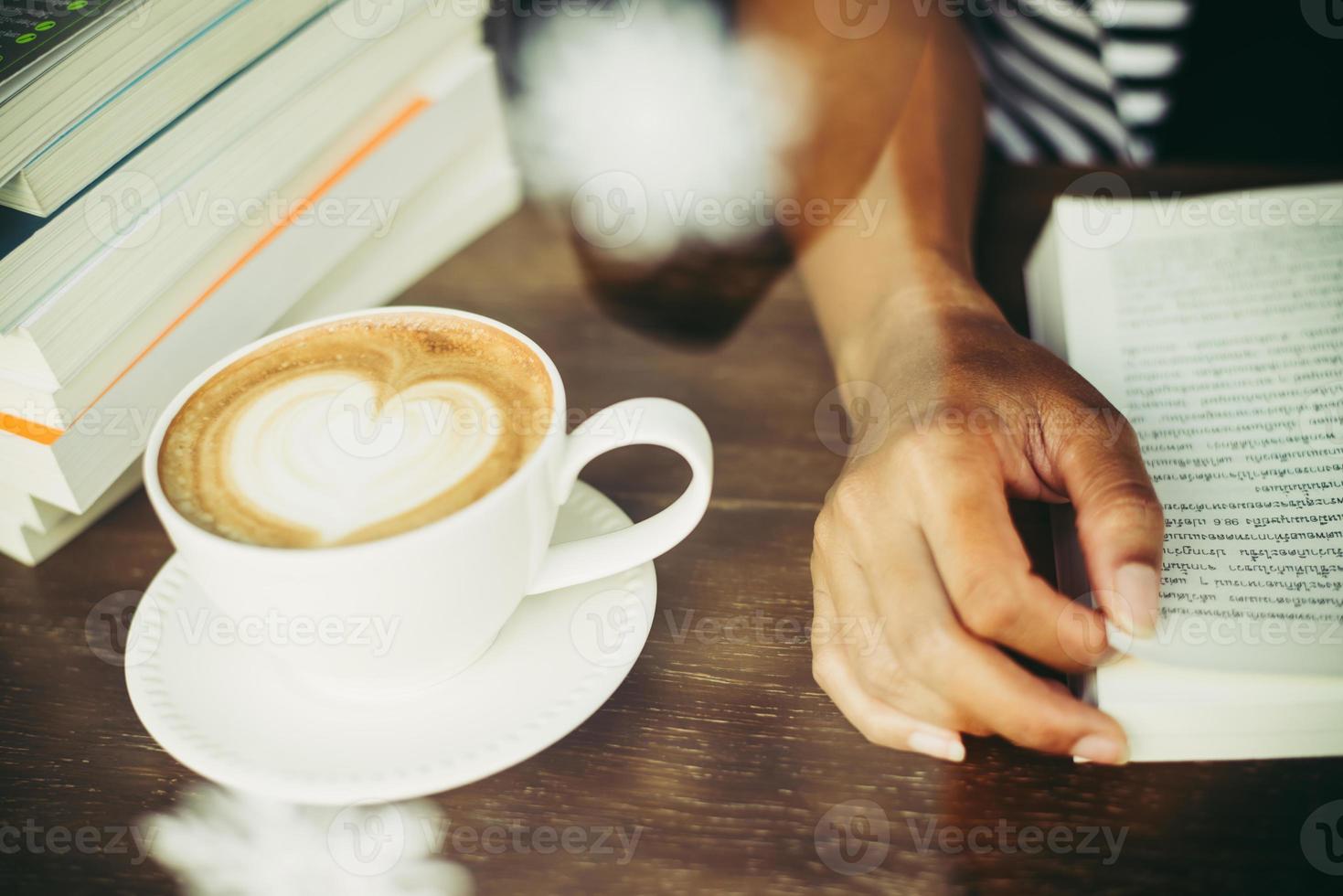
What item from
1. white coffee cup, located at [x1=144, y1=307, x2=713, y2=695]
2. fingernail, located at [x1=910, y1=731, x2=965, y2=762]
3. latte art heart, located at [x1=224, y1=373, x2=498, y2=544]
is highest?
latte art heart, located at [x1=224, y1=373, x2=498, y2=544]

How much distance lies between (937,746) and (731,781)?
0.33ft

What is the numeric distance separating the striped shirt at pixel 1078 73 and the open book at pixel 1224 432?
29cm

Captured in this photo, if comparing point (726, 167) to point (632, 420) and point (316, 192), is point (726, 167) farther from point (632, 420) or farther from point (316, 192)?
point (632, 420)

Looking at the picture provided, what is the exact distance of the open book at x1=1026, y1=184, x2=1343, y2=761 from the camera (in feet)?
1.44

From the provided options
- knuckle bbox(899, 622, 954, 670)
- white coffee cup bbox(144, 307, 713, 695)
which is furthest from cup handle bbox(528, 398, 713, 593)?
knuckle bbox(899, 622, 954, 670)

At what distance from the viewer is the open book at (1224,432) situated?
44 cm

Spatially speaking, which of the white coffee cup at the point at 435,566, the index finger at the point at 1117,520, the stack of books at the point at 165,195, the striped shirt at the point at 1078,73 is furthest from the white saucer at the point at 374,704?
the striped shirt at the point at 1078,73

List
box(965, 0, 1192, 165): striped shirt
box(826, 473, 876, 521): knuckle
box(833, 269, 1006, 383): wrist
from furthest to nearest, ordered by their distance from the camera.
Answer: box(965, 0, 1192, 165): striped shirt, box(833, 269, 1006, 383): wrist, box(826, 473, 876, 521): knuckle

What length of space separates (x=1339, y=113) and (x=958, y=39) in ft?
1.59

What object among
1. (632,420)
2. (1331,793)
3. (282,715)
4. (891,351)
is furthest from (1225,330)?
(282,715)

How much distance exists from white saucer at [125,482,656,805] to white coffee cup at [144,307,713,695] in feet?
0.06

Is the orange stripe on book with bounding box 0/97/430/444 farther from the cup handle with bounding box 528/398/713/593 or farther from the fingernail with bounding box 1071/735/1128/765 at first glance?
the fingernail with bounding box 1071/735/1128/765

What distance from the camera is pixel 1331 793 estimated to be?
17.1 inches

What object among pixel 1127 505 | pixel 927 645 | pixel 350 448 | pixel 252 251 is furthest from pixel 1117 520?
pixel 252 251
